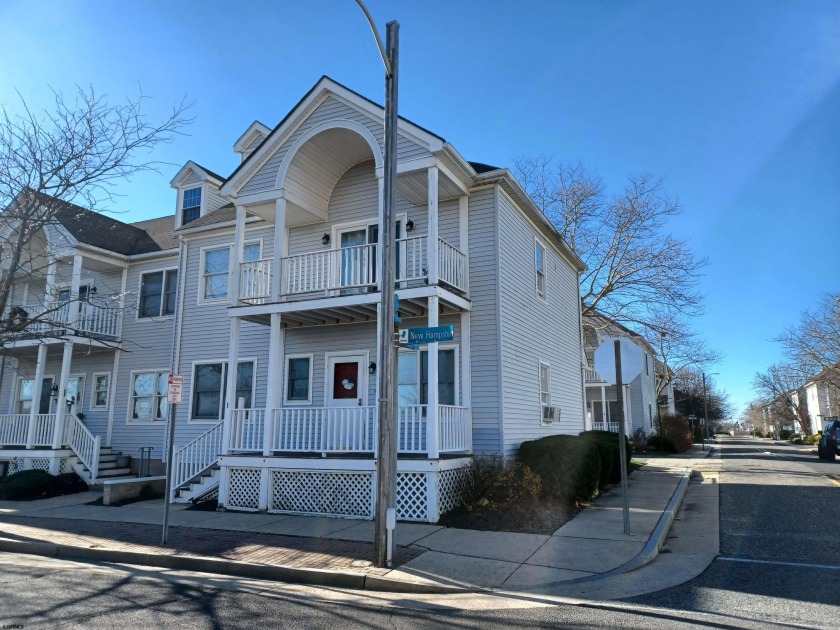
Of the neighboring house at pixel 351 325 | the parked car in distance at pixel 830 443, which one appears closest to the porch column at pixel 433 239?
the neighboring house at pixel 351 325

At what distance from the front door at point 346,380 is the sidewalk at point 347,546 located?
320 centimetres

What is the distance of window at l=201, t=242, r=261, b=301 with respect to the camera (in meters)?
16.8

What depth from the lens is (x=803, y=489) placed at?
46.7ft

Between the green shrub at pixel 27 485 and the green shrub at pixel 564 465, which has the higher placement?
the green shrub at pixel 564 465

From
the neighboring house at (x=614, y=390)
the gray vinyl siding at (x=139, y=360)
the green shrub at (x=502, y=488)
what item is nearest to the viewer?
the green shrub at (x=502, y=488)

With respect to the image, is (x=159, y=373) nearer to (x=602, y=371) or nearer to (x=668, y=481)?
(x=602, y=371)

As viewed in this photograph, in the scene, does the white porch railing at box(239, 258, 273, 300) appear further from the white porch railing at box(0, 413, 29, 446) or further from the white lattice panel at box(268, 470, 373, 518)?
the white porch railing at box(0, 413, 29, 446)

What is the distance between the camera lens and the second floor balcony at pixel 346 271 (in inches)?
475

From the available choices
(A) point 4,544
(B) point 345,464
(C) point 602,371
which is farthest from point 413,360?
(A) point 4,544

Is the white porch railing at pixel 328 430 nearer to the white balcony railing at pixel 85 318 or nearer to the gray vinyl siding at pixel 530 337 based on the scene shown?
the gray vinyl siding at pixel 530 337

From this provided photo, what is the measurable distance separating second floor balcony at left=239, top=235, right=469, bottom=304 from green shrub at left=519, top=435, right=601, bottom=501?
3.64m

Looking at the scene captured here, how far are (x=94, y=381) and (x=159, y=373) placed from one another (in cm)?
264

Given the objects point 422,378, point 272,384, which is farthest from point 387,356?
point 272,384

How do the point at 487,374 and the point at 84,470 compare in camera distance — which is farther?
the point at 84,470
